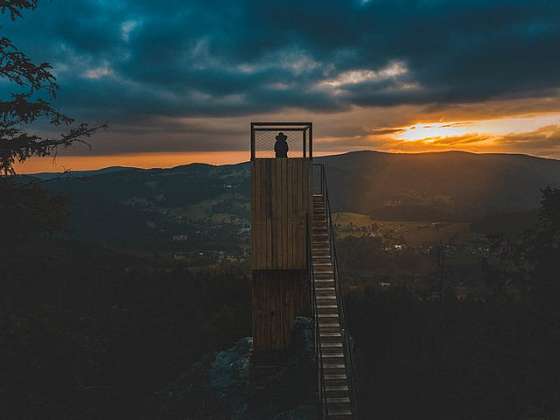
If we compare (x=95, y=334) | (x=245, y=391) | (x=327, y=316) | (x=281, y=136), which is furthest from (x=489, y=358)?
(x=95, y=334)

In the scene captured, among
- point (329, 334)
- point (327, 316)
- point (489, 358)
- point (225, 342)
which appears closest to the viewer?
point (329, 334)

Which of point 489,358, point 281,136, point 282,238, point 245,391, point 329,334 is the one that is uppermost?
point 281,136

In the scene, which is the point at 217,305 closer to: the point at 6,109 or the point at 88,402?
the point at 88,402

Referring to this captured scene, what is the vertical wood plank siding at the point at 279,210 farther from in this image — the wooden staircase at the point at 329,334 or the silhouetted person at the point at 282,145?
the wooden staircase at the point at 329,334

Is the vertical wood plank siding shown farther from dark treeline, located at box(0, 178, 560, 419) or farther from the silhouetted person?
dark treeline, located at box(0, 178, 560, 419)

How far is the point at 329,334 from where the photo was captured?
13883 mm

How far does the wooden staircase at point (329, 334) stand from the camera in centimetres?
1252

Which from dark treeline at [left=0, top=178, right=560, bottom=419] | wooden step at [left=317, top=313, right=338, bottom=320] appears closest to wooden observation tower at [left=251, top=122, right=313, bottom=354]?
wooden step at [left=317, top=313, right=338, bottom=320]

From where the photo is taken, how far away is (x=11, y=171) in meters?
15.1

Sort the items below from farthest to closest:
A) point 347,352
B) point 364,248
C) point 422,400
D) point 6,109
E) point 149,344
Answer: point 364,248
point 149,344
point 422,400
point 6,109
point 347,352

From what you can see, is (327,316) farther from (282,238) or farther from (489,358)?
(489,358)

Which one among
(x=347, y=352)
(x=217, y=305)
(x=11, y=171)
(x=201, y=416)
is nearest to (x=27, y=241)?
(x=11, y=171)

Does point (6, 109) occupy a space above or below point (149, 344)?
above

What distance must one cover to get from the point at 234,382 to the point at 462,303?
34.4m
